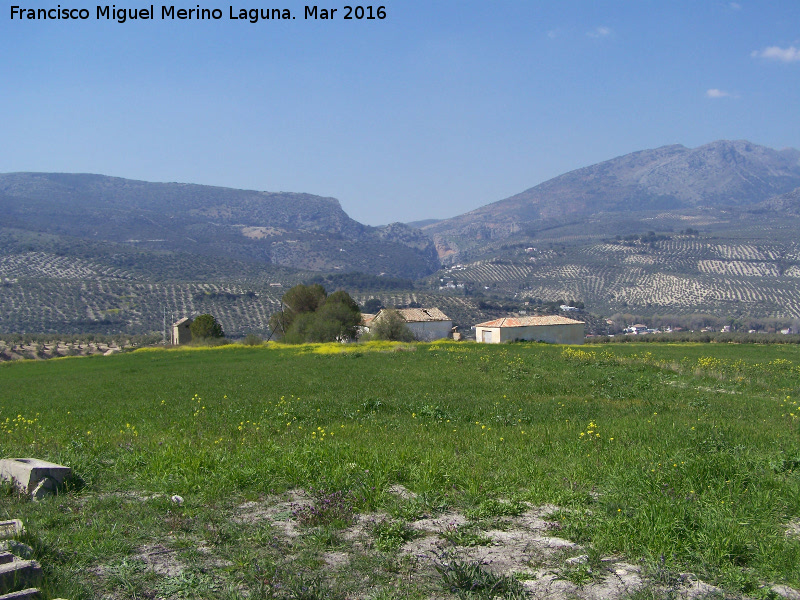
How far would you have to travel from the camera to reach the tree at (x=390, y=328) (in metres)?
72.3

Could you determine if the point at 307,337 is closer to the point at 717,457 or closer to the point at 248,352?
the point at 248,352

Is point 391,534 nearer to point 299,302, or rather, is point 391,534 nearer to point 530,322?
point 530,322

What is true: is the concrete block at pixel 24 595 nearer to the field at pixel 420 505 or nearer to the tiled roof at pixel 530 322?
the field at pixel 420 505

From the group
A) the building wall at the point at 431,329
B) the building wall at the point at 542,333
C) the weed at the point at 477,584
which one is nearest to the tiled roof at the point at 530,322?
the building wall at the point at 542,333

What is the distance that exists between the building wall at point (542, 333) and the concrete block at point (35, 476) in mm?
67400

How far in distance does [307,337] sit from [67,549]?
2531 inches

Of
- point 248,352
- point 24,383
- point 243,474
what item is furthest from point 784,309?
point 243,474

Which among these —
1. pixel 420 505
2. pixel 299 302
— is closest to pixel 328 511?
pixel 420 505

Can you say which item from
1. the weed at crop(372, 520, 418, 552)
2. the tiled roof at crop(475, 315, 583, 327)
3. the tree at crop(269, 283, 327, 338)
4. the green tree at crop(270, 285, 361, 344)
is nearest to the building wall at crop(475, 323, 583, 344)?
the tiled roof at crop(475, 315, 583, 327)

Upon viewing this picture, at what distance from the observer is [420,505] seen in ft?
24.2

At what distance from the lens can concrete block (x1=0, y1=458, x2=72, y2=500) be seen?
800 centimetres

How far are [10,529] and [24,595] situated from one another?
150 centimetres

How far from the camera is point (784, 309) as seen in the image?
428 feet

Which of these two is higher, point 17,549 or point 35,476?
point 17,549
